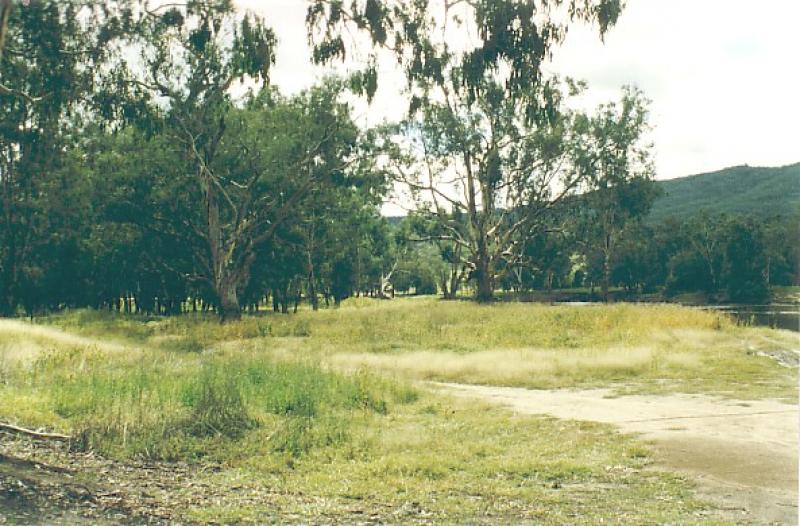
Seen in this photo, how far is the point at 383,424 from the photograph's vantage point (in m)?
11.9

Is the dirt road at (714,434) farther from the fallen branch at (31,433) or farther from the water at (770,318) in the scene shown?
the water at (770,318)

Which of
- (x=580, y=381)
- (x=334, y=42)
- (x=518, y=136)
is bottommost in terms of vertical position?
(x=580, y=381)

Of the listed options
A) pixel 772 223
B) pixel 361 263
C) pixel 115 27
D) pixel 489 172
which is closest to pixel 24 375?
pixel 115 27

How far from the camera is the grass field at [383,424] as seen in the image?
7.61 meters

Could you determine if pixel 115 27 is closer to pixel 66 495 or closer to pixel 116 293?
pixel 66 495

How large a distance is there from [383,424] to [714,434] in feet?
16.2

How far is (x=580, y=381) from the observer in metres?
17.3

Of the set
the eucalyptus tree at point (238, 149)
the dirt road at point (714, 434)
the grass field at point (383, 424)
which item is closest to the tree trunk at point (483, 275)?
the eucalyptus tree at point (238, 149)

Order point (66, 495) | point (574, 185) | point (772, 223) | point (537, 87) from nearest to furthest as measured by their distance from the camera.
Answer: point (66, 495) → point (537, 87) → point (574, 185) → point (772, 223)

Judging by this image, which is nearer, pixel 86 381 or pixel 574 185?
pixel 86 381

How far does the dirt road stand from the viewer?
774 centimetres

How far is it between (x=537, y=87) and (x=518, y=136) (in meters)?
30.9

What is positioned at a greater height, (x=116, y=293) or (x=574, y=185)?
(x=574, y=185)

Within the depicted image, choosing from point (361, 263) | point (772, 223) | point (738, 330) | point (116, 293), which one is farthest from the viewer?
point (772, 223)
